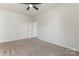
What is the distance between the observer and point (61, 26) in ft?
12.0

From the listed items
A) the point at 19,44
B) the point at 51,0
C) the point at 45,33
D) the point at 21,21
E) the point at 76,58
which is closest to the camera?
the point at 51,0

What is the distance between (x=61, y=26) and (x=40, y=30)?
906 mm

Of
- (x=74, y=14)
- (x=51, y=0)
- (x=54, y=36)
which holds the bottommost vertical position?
(x=54, y=36)

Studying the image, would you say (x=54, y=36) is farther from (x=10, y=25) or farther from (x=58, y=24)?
(x=10, y=25)

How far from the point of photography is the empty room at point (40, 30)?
9.08 feet

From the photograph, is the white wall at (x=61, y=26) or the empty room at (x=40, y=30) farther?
the white wall at (x=61, y=26)

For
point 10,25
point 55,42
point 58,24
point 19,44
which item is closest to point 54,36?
point 55,42

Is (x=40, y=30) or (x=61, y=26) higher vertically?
(x=61, y=26)

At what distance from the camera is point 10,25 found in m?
3.29

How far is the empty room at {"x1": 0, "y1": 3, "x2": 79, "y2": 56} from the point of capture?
2.77 metres

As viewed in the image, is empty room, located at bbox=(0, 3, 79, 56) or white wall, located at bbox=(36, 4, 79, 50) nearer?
empty room, located at bbox=(0, 3, 79, 56)

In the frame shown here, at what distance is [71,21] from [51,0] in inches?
103

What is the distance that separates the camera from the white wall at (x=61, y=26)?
3.20 metres

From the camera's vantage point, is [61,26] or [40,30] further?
[61,26]
